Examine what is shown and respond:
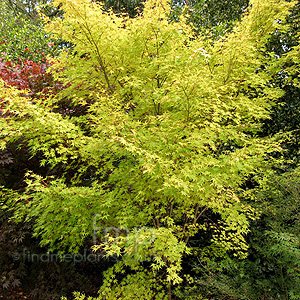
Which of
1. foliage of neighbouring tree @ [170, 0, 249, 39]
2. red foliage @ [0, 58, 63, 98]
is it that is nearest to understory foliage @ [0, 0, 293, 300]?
red foliage @ [0, 58, 63, 98]

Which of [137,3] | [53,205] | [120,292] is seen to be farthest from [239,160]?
[137,3]

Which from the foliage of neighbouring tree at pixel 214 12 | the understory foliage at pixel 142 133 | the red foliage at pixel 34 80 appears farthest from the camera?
the foliage of neighbouring tree at pixel 214 12

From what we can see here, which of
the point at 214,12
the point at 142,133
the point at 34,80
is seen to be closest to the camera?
the point at 142,133

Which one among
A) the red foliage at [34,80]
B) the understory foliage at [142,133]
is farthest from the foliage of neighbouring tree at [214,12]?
the red foliage at [34,80]

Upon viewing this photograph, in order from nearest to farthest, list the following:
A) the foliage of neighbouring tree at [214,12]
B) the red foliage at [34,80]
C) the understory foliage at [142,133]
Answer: the understory foliage at [142,133]
the red foliage at [34,80]
the foliage of neighbouring tree at [214,12]

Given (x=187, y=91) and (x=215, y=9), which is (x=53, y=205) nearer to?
(x=187, y=91)

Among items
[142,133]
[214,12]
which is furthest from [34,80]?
[214,12]

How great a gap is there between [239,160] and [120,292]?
3762mm

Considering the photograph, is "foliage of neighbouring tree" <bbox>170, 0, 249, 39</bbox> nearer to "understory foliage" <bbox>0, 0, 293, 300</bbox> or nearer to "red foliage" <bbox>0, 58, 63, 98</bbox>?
"understory foliage" <bbox>0, 0, 293, 300</bbox>

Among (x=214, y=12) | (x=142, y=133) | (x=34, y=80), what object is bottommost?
(x=142, y=133)

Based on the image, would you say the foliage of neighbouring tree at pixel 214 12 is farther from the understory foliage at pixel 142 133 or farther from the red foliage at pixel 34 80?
the red foliage at pixel 34 80

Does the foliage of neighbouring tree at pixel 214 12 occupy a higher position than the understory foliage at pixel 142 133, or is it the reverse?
the foliage of neighbouring tree at pixel 214 12

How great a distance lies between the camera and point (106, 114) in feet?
10.3

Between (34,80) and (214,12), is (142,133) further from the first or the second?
(214,12)
